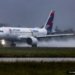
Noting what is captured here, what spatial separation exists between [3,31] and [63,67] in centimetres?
6090

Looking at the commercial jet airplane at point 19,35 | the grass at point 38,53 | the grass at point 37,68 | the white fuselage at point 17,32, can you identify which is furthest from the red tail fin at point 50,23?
the grass at point 37,68

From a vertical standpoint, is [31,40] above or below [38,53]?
below

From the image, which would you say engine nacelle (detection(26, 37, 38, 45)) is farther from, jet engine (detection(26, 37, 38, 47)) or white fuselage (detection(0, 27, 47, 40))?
white fuselage (detection(0, 27, 47, 40))

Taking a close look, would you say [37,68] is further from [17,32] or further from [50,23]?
[50,23]

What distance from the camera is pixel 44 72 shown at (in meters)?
26.6

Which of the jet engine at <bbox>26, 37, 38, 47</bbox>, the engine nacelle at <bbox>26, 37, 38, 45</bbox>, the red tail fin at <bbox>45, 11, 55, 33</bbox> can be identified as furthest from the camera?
the red tail fin at <bbox>45, 11, 55, 33</bbox>

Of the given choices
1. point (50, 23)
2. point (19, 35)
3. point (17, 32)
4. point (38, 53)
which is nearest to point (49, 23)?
point (50, 23)

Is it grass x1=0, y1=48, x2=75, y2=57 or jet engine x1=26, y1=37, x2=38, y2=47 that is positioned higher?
grass x1=0, y1=48, x2=75, y2=57

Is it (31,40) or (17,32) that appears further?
(17,32)

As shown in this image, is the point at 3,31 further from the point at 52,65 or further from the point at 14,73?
the point at 14,73

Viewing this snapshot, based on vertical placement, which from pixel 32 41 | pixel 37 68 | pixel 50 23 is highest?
pixel 37 68

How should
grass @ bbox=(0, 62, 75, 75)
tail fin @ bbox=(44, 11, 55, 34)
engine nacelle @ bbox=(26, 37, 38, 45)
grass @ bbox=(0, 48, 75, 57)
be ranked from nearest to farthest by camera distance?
grass @ bbox=(0, 62, 75, 75), grass @ bbox=(0, 48, 75, 57), engine nacelle @ bbox=(26, 37, 38, 45), tail fin @ bbox=(44, 11, 55, 34)

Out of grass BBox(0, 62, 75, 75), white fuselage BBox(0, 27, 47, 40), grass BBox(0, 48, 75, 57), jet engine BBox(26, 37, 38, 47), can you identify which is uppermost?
grass BBox(0, 62, 75, 75)

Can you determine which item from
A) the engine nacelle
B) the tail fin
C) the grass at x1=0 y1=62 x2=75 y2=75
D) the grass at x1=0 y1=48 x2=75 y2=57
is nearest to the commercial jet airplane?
the engine nacelle
